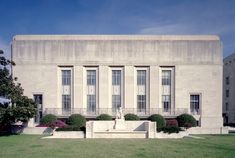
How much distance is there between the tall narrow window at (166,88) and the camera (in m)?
40.1

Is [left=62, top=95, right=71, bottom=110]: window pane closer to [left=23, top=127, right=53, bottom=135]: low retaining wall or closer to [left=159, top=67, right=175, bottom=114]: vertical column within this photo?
[left=23, top=127, right=53, bottom=135]: low retaining wall

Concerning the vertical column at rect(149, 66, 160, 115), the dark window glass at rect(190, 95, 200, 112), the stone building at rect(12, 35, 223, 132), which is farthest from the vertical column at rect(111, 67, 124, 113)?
the dark window glass at rect(190, 95, 200, 112)

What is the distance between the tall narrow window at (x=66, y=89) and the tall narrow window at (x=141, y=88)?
33.0 ft

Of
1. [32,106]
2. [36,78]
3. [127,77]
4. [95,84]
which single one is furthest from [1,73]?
[127,77]

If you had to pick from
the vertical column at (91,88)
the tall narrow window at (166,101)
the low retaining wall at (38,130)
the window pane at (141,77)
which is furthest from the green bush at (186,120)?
the low retaining wall at (38,130)

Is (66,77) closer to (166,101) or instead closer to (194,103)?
(166,101)

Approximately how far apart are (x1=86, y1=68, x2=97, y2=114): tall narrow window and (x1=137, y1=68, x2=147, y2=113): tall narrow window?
252 inches

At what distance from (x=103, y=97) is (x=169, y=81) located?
9921mm

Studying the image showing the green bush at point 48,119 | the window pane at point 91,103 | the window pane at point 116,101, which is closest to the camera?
the green bush at point 48,119

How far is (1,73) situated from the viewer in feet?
91.2

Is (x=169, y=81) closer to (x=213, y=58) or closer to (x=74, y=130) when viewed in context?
(x=213, y=58)

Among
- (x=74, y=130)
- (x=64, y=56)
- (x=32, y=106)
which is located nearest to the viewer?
(x=74, y=130)

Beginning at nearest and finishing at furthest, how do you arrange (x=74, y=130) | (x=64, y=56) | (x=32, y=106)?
(x=74, y=130) → (x=32, y=106) → (x=64, y=56)

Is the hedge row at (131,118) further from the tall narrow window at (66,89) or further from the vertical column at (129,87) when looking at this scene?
the vertical column at (129,87)
